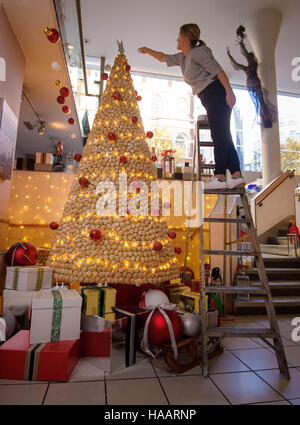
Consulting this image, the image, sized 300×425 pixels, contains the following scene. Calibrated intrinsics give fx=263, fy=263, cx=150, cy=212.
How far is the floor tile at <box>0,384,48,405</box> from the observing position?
1.26 meters

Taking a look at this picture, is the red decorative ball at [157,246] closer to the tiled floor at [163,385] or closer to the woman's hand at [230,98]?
the tiled floor at [163,385]

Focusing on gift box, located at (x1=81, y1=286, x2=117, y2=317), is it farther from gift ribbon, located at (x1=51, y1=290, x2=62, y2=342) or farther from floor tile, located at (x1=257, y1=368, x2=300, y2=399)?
floor tile, located at (x1=257, y1=368, x2=300, y2=399)

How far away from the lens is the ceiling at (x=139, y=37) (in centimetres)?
371

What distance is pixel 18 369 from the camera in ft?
4.83

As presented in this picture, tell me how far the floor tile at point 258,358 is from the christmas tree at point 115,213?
0.78 m

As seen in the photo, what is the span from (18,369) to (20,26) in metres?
2.88

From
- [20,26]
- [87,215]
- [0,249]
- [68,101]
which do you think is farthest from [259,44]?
[0,249]

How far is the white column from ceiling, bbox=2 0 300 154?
0.75ft

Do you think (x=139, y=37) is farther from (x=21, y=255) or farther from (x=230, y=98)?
(x=21, y=255)

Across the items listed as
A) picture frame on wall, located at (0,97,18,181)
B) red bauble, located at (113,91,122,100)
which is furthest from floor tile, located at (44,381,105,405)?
red bauble, located at (113,91,122,100)

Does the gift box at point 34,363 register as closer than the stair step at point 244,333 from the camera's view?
Yes

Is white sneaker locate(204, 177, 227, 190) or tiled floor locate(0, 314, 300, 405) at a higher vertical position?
white sneaker locate(204, 177, 227, 190)

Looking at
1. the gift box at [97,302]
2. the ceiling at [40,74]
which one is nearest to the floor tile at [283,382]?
the gift box at [97,302]

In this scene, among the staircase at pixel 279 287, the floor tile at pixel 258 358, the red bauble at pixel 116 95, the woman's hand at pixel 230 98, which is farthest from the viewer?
the staircase at pixel 279 287
